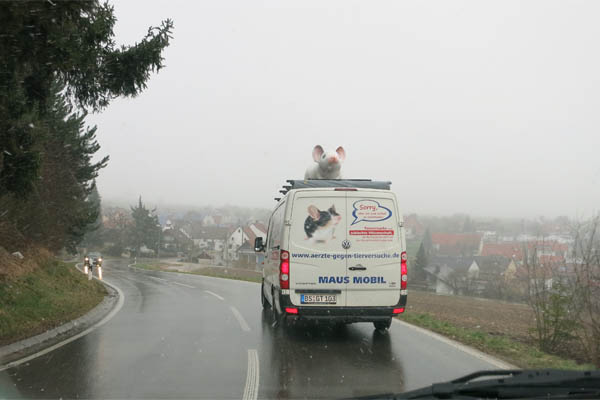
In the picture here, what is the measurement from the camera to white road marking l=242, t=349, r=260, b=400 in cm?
468

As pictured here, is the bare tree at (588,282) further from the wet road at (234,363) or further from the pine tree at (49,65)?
the pine tree at (49,65)

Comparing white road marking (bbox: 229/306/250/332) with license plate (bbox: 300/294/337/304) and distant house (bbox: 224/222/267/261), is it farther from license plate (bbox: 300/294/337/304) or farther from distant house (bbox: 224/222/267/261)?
distant house (bbox: 224/222/267/261)

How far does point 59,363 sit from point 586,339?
7308mm

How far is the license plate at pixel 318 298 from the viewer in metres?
7.30

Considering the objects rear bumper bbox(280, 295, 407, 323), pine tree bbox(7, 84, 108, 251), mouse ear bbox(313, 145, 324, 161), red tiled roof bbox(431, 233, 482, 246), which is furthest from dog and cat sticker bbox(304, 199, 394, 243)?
red tiled roof bbox(431, 233, 482, 246)

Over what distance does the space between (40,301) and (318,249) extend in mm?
6896

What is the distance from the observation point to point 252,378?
17.5 ft

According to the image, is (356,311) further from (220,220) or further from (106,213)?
(220,220)

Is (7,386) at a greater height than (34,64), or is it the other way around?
(34,64)

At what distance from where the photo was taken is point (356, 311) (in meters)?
7.32

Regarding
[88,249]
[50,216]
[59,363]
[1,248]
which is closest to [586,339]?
[59,363]

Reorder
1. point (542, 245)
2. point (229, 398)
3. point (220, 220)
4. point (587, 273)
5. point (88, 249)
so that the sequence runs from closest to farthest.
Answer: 1. point (229, 398)
2. point (587, 273)
3. point (542, 245)
4. point (88, 249)
5. point (220, 220)

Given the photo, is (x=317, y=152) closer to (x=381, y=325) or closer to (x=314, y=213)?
(x=314, y=213)

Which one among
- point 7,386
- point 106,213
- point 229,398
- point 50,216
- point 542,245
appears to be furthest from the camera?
point 106,213
